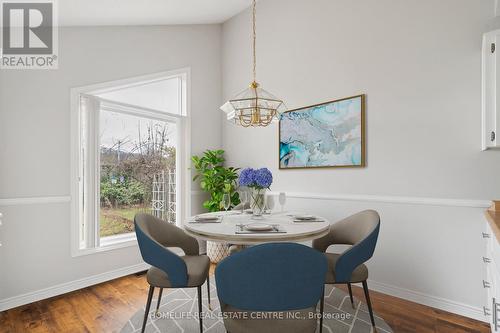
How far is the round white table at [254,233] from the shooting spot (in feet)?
5.65

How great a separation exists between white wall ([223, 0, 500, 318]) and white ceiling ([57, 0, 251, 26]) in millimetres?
1136

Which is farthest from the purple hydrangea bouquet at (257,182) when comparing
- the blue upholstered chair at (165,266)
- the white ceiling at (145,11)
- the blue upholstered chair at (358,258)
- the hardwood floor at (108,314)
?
the white ceiling at (145,11)

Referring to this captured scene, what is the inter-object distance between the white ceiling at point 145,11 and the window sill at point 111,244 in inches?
91.7

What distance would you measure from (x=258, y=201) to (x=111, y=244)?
Result: 6.70 feet

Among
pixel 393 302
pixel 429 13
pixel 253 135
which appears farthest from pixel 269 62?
pixel 393 302

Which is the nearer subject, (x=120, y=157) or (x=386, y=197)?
(x=386, y=197)

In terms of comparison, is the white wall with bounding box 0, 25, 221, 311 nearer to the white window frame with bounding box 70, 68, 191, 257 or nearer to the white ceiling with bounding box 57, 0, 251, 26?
the white window frame with bounding box 70, 68, 191, 257

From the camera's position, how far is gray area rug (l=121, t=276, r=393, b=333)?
2133 millimetres

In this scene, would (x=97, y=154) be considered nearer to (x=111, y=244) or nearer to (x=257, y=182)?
(x=111, y=244)

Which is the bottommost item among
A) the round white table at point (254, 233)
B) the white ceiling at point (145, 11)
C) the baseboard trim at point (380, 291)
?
the baseboard trim at point (380, 291)

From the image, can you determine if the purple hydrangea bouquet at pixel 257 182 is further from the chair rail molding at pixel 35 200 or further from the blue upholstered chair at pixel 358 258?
the chair rail molding at pixel 35 200

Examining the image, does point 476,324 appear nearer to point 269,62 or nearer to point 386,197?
point 386,197

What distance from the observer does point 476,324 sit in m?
2.17

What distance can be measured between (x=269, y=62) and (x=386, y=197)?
231cm
